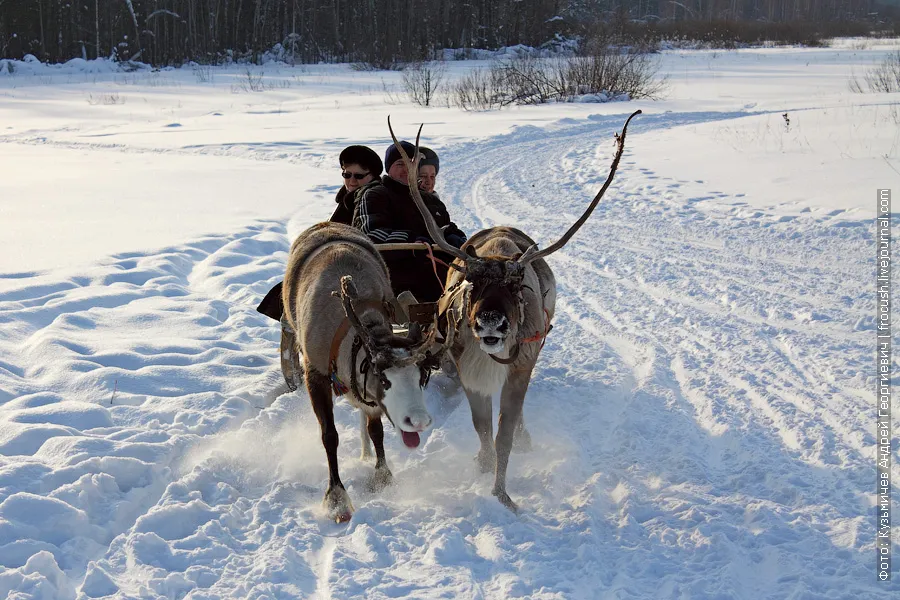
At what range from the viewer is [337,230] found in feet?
18.2

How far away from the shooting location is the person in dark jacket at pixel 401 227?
6.22 meters

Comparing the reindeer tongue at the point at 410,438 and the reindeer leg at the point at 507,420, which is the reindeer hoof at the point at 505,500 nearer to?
the reindeer leg at the point at 507,420

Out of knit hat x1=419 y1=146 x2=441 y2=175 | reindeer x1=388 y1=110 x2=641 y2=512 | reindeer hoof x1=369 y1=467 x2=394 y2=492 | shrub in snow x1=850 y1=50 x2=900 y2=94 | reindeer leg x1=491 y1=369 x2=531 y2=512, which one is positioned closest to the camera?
reindeer x1=388 y1=110 x2=641 y2=512

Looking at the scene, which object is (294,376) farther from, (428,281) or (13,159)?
(13,159)

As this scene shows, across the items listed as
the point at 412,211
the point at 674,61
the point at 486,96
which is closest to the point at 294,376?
the point at 412,211

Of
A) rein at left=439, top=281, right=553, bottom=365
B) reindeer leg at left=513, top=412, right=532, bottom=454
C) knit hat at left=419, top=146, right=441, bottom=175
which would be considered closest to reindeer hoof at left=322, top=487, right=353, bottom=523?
rein at left=439, top=281, right=553, bottom=365

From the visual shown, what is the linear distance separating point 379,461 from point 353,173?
3.32 metres

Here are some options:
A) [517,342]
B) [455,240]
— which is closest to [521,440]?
[517,342]

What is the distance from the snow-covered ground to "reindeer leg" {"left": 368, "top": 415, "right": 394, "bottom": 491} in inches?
5.4

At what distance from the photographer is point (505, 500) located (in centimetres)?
448

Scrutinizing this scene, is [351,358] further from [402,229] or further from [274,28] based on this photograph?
[274,28]

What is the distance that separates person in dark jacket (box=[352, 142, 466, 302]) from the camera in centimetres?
622

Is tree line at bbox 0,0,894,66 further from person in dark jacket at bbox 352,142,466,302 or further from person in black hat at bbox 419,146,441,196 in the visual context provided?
person in dark jacket at bbox 352,142,466,302

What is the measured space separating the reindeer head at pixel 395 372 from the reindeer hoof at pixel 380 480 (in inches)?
27.9
